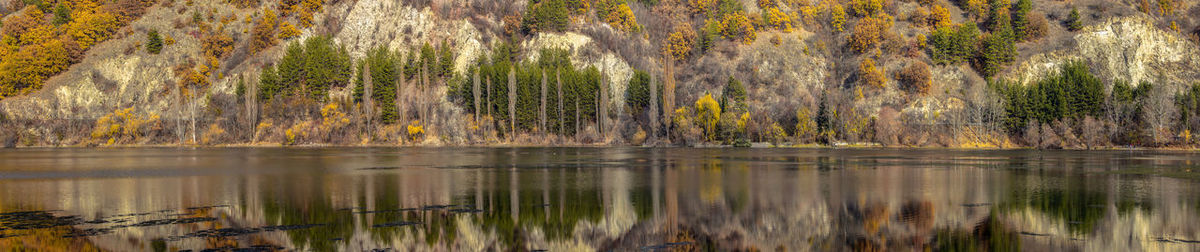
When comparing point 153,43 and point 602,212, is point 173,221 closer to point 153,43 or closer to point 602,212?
point 602,212

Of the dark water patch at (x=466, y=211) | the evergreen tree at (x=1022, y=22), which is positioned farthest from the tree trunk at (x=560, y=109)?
the dark water patch at (x=466, y=211)

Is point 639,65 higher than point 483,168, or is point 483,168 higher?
point 639,65

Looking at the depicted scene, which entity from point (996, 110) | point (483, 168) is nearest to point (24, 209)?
point (483, 168)

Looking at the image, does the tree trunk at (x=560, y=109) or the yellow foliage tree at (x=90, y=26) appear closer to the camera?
the tree trunk at (x=560, y=109)

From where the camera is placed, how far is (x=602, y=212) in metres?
33.2

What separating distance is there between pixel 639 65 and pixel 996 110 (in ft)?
224

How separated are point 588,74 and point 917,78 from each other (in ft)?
204

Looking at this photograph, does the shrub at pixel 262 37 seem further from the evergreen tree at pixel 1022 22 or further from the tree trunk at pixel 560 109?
the evergreen tree at pixel 1022 22

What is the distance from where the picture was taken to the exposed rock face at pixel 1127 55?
153625 mm

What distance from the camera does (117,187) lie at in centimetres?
4375

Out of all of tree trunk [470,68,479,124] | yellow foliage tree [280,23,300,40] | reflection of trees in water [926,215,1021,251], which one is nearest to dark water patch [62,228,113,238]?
reflection of trees in water [926,215,1021,251]

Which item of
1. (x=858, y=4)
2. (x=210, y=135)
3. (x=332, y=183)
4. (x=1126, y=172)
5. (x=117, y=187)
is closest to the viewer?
(x=117, y=187)

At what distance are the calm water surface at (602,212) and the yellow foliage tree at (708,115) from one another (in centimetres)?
7185

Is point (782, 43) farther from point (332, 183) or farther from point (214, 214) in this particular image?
point (214, 214)
